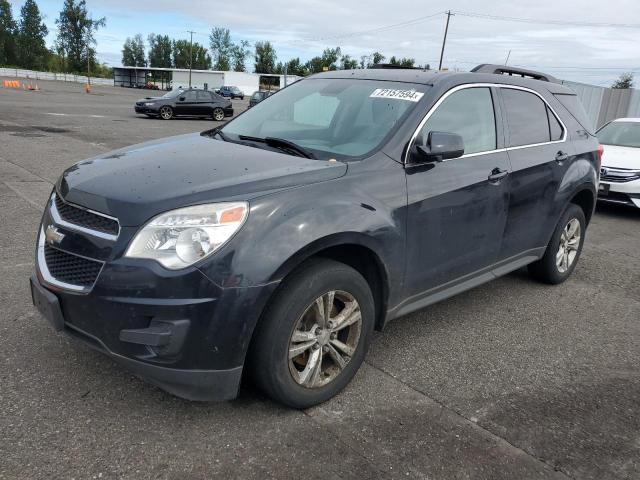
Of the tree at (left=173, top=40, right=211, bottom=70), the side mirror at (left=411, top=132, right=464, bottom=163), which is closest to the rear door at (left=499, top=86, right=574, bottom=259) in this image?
the side mirror at (left=411, top=132, right=464, bottom=163)

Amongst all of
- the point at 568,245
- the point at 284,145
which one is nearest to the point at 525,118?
the point at 568,245

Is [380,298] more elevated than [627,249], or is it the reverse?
[380,298]

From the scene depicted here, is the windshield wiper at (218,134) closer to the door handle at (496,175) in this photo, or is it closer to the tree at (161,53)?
the door handle at (496,175)

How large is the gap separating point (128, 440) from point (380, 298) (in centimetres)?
155

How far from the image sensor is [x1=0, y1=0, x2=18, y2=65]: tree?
105 m

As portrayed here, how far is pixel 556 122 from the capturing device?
15.6 feet

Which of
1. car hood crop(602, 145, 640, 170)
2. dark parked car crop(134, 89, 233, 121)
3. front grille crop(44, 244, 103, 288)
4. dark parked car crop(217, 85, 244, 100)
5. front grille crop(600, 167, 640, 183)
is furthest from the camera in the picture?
dark parked car crop(217, 85, 244, 100)

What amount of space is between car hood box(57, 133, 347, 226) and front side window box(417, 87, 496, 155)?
2.87 feet

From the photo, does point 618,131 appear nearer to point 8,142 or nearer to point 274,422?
point 274,422

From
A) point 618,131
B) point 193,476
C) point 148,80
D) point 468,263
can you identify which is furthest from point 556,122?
point 148,80

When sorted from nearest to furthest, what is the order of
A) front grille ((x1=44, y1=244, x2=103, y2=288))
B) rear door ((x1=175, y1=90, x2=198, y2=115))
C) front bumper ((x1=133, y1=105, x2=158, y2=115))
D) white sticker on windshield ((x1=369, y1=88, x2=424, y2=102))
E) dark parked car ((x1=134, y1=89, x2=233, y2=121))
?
front grille ((x1=44, y1=244, x2=103, y2=288)), white sticker on windshield ((x1=369, y1=88, x2=424, y2=102)), front bumper ((x1=133, y1=105, x2=158, y2=115)), dark parked car ((x1=134, y1=89, x2=233, y2=121)), rear door ((x1=175, y1=90, x2=198, y2=115))

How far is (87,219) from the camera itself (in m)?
2.66

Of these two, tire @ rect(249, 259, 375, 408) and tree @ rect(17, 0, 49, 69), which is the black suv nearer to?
tire @ rect(249, 259, 375, 408)

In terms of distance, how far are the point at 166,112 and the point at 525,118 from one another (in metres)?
22.5
